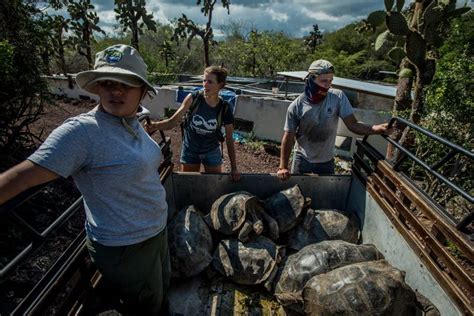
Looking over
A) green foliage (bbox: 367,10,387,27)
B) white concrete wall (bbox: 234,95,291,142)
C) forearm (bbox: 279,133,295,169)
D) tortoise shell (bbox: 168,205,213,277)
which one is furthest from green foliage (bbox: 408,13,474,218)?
white concrete wall (bbox: 234,95,291,142)

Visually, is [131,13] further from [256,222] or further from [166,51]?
[256,222]

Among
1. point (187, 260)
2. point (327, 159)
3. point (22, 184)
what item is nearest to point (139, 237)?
point (22, 184)

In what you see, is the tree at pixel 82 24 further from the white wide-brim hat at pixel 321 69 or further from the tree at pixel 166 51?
the white wide-brim hat at pixel 321 69

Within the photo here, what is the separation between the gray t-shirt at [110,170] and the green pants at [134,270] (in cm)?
5

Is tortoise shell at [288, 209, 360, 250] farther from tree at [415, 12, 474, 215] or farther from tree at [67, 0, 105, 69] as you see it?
tree at [67, 0, 105, 69]

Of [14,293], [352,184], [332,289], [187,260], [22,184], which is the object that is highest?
[22,184]

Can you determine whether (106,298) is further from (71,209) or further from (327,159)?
(327,159)

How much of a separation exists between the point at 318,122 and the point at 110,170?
214cm

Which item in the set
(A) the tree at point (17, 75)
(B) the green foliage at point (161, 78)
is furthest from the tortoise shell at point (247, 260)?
(B) the green foliage at point (161, 78)

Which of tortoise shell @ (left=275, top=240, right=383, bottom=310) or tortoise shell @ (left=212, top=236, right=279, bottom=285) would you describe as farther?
tortoise shell @ (left=212, top=236, right=279, bottom=285)

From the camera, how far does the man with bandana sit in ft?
9.41

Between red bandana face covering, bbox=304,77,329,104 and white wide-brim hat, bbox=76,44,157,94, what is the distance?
1857 mm

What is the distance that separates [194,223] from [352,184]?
1562mm

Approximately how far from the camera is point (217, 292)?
2.49 meters
